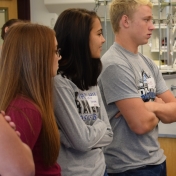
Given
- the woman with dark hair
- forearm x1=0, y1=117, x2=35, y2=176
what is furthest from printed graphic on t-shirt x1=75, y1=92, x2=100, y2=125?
forearm x1=0, y1=117, x2=35, y2=176

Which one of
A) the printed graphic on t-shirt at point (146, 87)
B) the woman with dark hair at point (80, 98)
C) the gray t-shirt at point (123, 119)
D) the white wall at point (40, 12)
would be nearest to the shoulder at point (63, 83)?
the woman with dark hair at point (80, 98)

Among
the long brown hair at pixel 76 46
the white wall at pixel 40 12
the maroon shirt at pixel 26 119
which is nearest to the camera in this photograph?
the maroon shirt at pixel 26 119

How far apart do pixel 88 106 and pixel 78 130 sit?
13cm

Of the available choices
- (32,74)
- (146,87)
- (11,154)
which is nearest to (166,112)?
(146,87)

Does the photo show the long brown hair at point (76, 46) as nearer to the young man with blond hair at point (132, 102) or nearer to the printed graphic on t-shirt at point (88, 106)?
the printed graphic on t-shirt at point (88, 106)

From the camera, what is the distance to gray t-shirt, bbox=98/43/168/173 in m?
1.64

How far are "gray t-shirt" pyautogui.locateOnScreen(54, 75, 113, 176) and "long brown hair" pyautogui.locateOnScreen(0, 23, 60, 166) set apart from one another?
140 mm

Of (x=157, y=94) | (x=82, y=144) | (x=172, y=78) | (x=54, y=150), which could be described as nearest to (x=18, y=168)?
(x=54, y=150)

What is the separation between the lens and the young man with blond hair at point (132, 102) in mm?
1628

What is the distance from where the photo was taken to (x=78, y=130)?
1.29 metres

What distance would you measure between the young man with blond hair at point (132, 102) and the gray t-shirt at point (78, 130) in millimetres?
232

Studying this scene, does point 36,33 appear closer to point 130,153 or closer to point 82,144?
point 82,144

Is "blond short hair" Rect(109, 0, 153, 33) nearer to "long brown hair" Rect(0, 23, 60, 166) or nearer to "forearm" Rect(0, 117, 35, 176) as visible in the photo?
"long brown hair" Rect(0, 23, 60, 166)

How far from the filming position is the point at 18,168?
0.88 m
